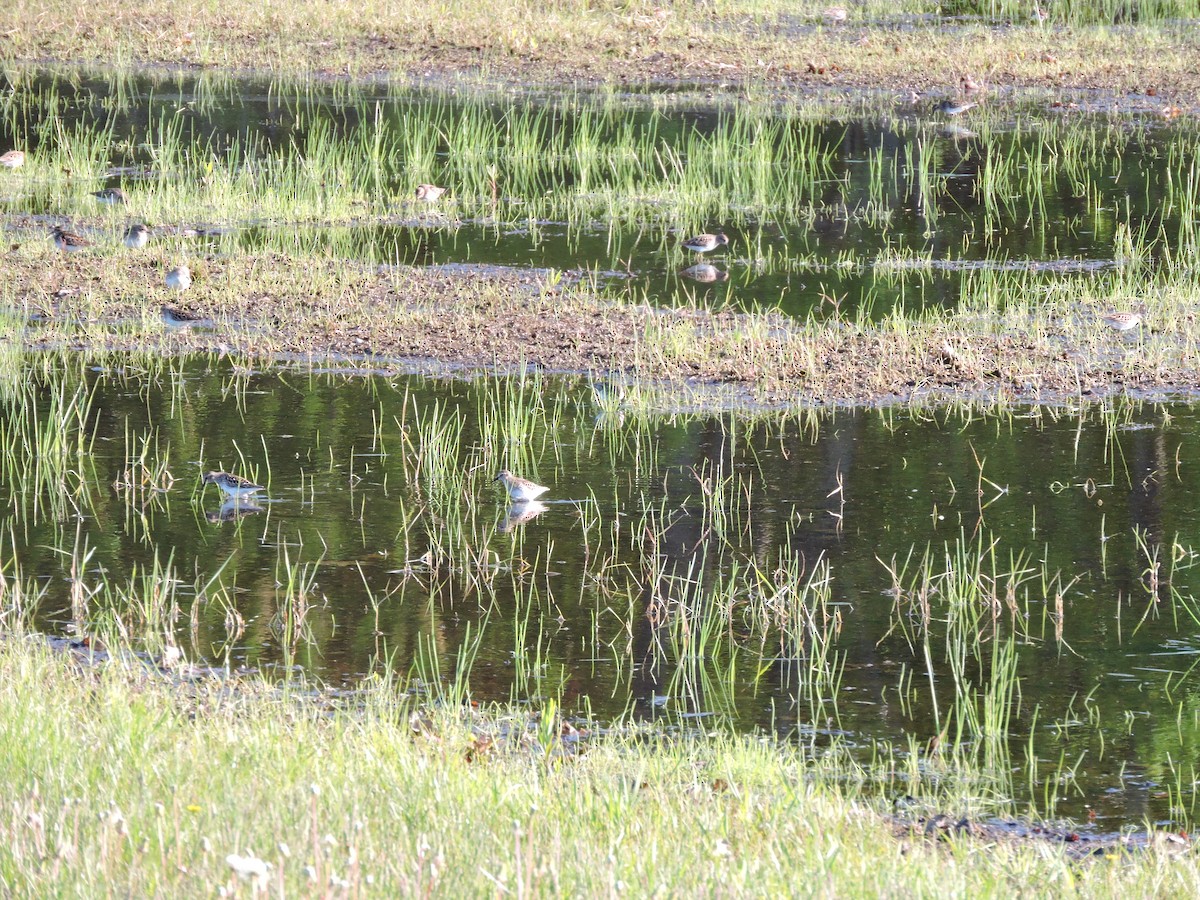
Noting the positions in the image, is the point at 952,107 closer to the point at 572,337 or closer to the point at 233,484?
the point at 572,337

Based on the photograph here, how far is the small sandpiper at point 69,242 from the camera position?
46.4ft

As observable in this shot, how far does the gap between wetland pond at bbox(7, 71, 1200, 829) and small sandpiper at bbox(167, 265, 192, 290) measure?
1191mm

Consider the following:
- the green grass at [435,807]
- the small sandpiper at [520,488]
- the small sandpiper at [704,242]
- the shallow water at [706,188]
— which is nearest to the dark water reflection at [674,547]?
the small sandpiper at [520,488]

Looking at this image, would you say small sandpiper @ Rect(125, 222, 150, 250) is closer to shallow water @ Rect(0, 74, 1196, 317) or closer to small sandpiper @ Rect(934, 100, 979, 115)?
shallow water @ Rect(0, 74, 1196, 317)

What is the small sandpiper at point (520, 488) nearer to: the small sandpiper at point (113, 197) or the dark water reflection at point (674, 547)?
the dark water reflection at point (674, 547)

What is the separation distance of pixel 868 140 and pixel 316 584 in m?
14.7

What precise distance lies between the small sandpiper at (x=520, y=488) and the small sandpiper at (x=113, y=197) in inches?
328

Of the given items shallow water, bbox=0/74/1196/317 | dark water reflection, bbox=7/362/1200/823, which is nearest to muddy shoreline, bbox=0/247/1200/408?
dark water reflection, bbox=7/362/1200/823

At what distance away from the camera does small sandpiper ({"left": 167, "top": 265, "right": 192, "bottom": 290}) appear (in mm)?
13109

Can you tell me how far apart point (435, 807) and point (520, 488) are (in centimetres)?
472

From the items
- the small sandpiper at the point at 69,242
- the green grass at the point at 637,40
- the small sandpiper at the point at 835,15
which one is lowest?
the small sandpiper at the point at 69,242

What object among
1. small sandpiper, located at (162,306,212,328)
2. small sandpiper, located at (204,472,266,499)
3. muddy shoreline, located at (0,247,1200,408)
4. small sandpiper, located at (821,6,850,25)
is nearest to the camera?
small sandpiper, located at (204,472,266,499)

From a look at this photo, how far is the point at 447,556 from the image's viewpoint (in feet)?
27.2

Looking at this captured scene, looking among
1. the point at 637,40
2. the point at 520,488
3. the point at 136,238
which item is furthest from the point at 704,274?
the point at 637,40
